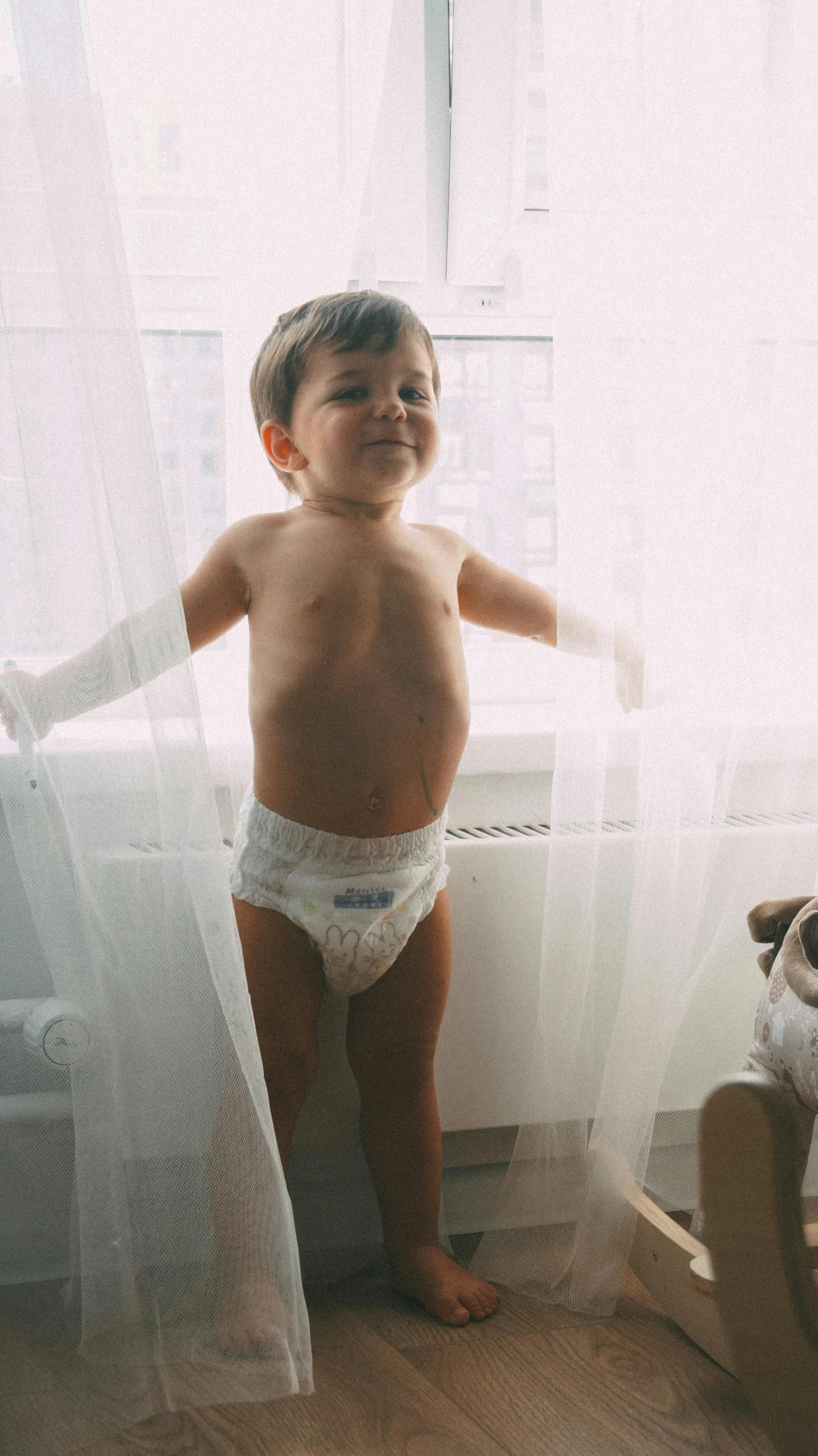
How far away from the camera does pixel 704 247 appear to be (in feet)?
3.36

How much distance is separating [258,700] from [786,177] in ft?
2.11

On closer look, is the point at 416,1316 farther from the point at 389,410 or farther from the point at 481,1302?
the point at 389,410

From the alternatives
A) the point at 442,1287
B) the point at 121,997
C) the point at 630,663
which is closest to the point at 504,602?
the point at 630,663

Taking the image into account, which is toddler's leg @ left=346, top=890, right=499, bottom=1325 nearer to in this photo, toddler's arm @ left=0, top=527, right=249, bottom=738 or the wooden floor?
the wooden floor

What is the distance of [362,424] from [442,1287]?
29.1 inches

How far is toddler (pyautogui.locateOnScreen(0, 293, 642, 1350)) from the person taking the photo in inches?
39.4

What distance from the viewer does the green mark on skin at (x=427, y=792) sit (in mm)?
1036

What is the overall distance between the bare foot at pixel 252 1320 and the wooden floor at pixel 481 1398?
8 centimetres

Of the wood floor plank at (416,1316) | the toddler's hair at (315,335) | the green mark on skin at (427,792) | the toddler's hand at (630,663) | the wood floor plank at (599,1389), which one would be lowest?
the wood floor plank at (416,1316)

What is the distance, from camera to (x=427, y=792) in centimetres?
104

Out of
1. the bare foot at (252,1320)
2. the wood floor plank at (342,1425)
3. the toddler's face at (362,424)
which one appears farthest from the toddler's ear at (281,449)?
the wood floor plank at (342,1425)

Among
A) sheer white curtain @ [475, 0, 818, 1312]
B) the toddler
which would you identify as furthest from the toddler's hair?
sheer white curtain @ [475, 0, 818, 1312]

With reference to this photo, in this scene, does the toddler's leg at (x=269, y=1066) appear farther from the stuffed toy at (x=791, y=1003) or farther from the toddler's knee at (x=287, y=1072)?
the stuffed toy at (x=791, y=1003)

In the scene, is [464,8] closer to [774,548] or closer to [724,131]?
[724,131]
